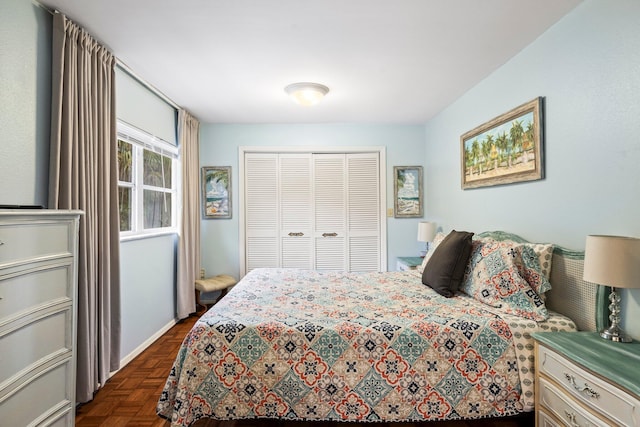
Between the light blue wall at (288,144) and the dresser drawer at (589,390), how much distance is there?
273cm

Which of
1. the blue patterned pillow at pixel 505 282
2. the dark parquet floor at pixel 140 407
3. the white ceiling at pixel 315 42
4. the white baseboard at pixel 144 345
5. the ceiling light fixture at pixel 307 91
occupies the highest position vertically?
the white ceiling at pixel 315 42

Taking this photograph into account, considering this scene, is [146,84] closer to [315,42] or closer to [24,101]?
[24,101]

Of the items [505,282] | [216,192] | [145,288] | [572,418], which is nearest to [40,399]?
[145,288]

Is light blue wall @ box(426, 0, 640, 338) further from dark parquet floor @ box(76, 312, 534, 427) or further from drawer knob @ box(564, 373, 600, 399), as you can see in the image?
dark parquet floor @ box(76, 312, 534, 427)

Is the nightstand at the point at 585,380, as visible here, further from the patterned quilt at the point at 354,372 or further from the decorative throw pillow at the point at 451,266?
the decorative throw pillow at the point at 451,266

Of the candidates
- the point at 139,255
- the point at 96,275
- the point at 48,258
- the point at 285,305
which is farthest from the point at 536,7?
the point at 139,255

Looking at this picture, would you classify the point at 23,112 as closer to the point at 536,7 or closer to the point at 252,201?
the point at 252,201

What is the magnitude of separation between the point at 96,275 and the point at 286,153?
272 centimetres

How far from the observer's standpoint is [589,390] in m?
1.28

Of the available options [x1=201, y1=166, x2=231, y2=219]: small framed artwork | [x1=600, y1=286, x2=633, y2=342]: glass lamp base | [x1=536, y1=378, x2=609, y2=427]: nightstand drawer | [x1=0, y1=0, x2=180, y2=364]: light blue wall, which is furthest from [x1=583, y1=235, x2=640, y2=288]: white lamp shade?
[x1=201, y1=166, x2=231, y2=219]: small framed artwork

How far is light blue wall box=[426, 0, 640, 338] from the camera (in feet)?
5.02

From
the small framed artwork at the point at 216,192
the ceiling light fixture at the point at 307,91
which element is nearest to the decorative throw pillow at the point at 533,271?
the ceiling light fixture at the point at 307,91

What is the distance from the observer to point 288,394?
1.61m

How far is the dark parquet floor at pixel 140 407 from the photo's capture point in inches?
72.6
